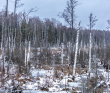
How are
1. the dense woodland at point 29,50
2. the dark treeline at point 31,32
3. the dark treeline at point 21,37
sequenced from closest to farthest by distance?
1. the dense woodland at point 29,50
2. the dark treeline at point 21,37
3. the dark treeline at point 31,32

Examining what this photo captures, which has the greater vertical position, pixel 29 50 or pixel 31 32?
pixel 31 32

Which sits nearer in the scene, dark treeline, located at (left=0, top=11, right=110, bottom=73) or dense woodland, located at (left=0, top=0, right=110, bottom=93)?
dense woodland, located at (left=0, top=0, right=110, bottom=93)

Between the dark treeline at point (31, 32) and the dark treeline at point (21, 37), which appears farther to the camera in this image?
the dark treeline at point (31, 32)

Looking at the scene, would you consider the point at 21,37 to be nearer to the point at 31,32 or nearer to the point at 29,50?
the point at 29,50

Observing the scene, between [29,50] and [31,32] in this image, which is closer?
[29,50]

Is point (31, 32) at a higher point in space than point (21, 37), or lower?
higher

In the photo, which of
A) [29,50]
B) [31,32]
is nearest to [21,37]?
[29,50]

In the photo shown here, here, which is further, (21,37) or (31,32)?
(31,32)

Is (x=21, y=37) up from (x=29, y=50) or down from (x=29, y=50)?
up

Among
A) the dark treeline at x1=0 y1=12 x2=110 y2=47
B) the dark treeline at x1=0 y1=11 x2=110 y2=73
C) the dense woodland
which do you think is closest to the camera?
the dense woodland

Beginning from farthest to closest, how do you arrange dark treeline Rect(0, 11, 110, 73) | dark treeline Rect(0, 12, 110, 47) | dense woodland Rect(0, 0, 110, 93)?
dark treeline Rect(0, 12, 110, 47) < dark treeline Rect(0, 11, 110, 73) < dense woodland Rect(0, 0, 110, 93)

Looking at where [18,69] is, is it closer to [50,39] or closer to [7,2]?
[7,2]

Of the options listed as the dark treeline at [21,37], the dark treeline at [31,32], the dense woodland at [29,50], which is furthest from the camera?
the dark treeline at [31,32]

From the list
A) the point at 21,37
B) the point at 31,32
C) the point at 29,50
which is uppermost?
the point at 31,32
